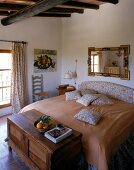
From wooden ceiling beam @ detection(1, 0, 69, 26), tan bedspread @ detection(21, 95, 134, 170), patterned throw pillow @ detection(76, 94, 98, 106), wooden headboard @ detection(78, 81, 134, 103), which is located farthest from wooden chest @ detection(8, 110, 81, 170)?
wooden headboard @ detection(78, 81, 134, 103)

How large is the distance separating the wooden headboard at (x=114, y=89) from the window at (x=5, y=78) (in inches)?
90.4

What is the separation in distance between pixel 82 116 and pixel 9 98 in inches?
114

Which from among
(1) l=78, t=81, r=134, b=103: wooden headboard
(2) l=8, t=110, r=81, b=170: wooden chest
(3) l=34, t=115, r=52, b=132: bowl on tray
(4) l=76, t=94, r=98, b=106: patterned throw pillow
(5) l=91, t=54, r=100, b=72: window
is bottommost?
(2) l=8, t=110, r=81, b=170: wooden chest

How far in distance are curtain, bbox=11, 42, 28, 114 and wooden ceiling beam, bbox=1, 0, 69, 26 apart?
0.71 meters

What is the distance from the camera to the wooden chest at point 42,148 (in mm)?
2016

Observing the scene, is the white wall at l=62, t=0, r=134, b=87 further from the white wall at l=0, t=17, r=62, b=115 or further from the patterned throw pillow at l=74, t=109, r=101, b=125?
the patterned throw pillow at l=74, t=109, r=101, b=125

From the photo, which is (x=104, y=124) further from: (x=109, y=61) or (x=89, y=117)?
(x=109, y=61)

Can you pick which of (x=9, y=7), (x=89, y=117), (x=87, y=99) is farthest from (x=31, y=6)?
(x=89, y=117)

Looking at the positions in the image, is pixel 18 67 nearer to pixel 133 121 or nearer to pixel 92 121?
pixel 92 121

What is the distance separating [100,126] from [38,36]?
3536mm

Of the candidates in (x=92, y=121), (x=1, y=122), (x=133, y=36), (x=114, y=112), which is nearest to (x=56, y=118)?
(x=92, y=121)

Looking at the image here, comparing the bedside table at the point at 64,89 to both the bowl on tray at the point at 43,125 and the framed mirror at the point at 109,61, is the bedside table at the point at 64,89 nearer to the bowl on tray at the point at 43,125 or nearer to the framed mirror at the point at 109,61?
the framed mirror at the point at 109,61

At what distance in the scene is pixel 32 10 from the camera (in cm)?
315

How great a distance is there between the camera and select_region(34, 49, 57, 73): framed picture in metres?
5.09
